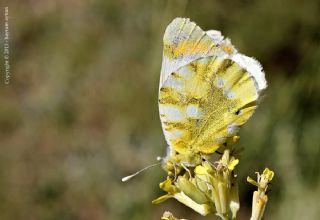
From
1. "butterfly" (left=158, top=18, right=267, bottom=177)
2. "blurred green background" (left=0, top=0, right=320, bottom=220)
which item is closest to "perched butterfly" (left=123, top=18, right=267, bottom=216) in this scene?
"butterfly" (left=158, top=18, right=267, bottom=177)

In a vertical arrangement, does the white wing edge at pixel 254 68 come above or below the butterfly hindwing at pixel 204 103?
above

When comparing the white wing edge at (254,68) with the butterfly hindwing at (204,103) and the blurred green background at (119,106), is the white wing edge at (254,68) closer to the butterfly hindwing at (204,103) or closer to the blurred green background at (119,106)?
the butterfly hindwing at (204,103)

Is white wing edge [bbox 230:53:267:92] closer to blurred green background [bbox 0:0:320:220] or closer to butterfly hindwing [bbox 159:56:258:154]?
butterfly hindwing [bbox 159:56:258:154]

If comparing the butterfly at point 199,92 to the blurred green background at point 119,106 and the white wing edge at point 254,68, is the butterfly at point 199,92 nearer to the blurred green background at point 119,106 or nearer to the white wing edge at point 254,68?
the white wing edge at point 254,68

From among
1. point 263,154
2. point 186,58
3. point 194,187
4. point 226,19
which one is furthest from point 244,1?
point 194,187

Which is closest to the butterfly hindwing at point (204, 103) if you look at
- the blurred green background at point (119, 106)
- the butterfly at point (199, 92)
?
the butterfly at point (199, 92)

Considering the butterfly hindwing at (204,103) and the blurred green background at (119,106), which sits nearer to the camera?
the butterfly hindwing at (204,103)
